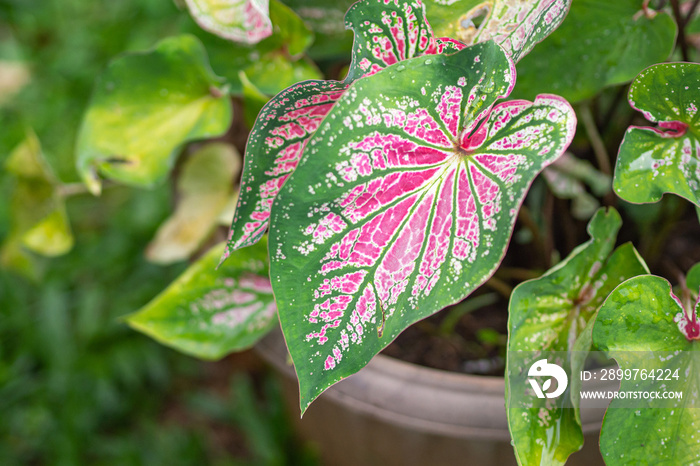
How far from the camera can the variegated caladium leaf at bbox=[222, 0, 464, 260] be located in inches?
16.6

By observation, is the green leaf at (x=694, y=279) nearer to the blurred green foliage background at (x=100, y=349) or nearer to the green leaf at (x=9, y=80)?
the blurred green foliage background at (x=100, y=349)

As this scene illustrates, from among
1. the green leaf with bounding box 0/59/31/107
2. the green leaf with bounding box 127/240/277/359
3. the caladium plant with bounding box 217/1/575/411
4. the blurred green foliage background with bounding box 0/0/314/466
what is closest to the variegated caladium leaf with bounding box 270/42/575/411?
the caladium plant with bounding box 217/1/575/411

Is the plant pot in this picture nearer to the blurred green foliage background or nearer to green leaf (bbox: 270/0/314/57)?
green leaf (bbox: 270/0/314/57)

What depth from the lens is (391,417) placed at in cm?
60

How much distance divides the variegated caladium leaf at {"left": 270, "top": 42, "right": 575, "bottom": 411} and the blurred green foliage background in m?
0.77

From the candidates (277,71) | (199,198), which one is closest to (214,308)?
(199,198)

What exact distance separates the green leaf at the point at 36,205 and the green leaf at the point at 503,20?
1.70ft

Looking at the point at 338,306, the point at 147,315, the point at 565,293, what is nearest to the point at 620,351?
the point at 565,293

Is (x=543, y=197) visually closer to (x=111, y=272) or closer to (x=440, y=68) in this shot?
(x=440, y=68)

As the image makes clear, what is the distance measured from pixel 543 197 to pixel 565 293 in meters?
0.41

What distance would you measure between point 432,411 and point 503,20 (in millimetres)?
372

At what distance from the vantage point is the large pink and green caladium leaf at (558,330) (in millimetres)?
437

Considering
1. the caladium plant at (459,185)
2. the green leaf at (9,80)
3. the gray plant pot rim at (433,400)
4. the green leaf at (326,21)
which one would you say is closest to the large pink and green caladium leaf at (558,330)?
the caladium plant at (459,185)

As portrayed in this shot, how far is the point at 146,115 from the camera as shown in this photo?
627 mm
